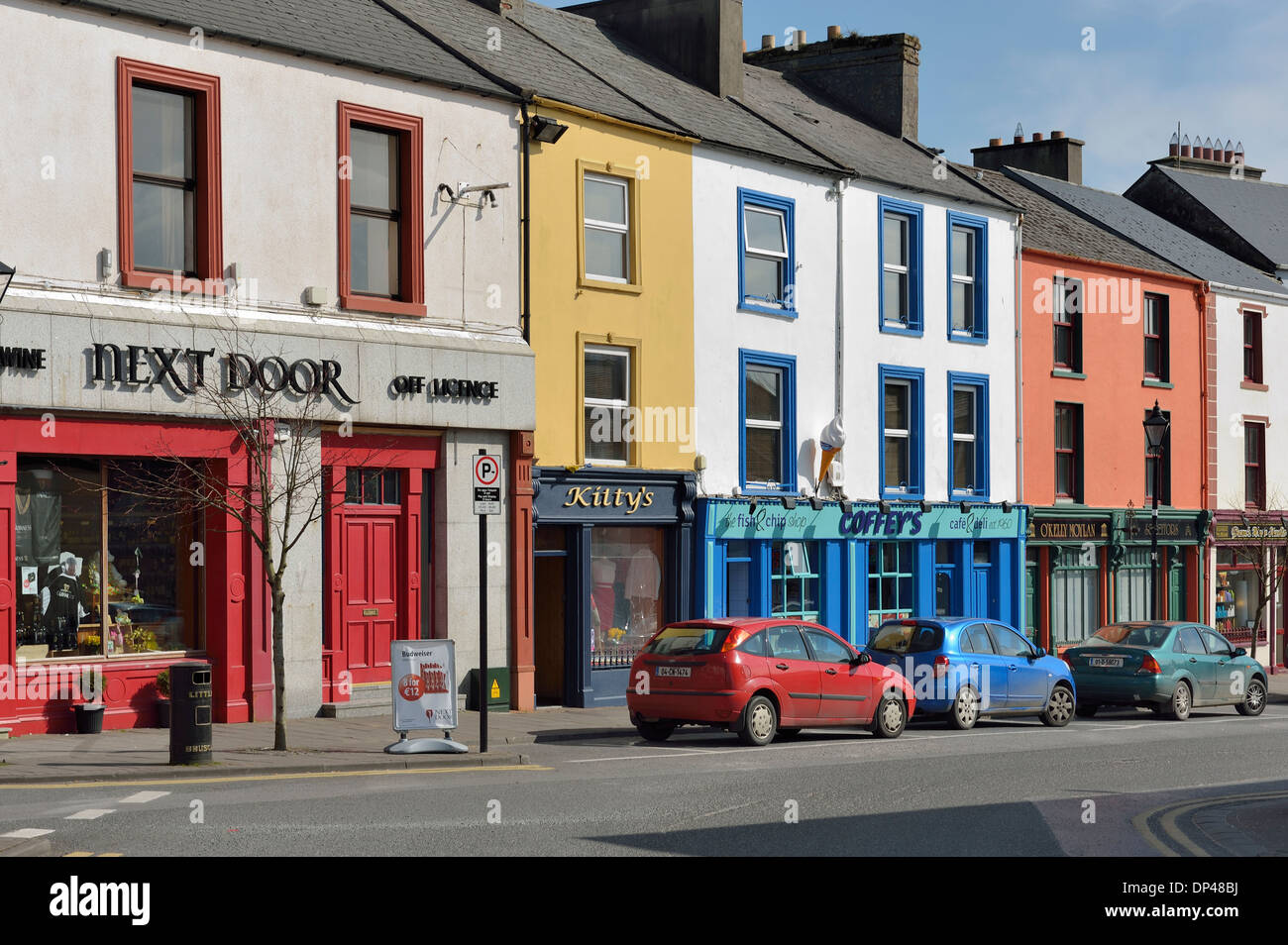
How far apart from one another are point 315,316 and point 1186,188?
30748 mm

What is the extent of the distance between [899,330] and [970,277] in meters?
2.93

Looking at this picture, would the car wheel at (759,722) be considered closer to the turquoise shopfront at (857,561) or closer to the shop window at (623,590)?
the shop window at (623,590)

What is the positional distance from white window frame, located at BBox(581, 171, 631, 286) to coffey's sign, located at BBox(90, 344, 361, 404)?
5.42m

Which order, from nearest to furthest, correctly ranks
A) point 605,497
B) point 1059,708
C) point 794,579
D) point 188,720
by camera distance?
point 188,720 → point 1059,708 → point 605,497 → point 794,579

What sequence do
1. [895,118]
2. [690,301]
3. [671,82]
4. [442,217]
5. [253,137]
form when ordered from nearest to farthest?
[253,137] < [442,217] < [690,301] < [671,82] < [895,118]

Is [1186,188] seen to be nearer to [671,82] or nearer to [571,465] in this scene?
[671,82]

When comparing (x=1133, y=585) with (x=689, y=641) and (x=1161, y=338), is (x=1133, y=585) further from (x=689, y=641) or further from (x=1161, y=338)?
(x=689, y=641)

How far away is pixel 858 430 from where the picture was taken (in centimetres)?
2986

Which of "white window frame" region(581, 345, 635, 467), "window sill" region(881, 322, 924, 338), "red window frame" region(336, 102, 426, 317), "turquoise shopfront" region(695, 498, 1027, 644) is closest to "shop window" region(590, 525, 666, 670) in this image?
"turquoise shopfront" region(695, 498, 1027, 644)

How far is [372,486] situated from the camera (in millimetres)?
22094

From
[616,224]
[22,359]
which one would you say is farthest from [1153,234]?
[22,359]

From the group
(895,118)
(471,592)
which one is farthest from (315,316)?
(895,118)

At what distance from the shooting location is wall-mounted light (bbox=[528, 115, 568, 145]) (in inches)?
927

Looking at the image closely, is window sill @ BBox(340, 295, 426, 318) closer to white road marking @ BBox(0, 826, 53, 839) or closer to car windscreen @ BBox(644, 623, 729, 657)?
car windscreen @ BBox(644, 623, 729, 657)
